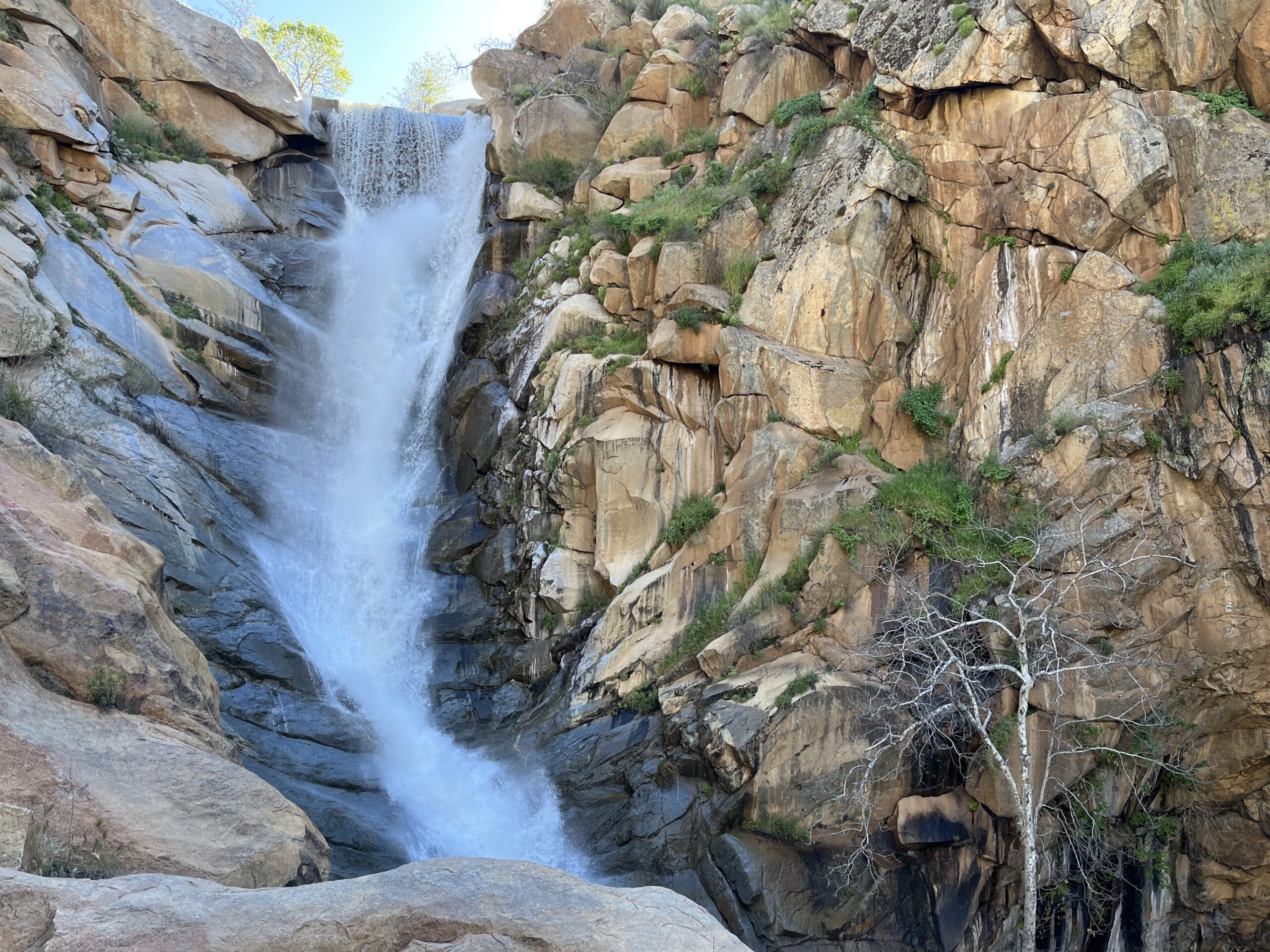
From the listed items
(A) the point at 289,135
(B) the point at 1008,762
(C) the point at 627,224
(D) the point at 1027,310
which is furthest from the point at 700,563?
(A) the point at 289,135

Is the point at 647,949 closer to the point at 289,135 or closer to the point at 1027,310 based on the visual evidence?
the point at 1027,310

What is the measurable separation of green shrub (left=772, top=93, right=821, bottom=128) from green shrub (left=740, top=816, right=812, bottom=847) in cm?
1654

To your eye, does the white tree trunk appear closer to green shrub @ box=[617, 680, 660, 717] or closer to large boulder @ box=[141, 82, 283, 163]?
green shrub @ box=[617, 680, 660, 717]

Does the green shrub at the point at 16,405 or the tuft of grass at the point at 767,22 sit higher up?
the tuft of grass at the point at 767,22

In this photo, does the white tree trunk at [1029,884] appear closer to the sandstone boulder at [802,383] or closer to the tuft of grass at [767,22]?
the sandstone boulder at [802,383]

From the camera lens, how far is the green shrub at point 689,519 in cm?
1869

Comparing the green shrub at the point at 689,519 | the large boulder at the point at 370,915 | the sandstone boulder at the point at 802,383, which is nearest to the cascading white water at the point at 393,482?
the green shrub at the point at 689,519

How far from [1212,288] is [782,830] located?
11.6 m

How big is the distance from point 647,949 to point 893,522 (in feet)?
36.0

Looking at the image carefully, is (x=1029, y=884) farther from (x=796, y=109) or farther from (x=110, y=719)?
(x=796, y=109)

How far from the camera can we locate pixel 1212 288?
15.5m

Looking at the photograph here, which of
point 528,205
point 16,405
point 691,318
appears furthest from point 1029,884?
point 528,205

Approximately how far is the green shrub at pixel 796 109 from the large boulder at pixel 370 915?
65.4 ft

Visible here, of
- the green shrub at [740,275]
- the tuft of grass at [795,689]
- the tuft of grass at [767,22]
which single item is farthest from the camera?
the tuft of grass at [767,22]
